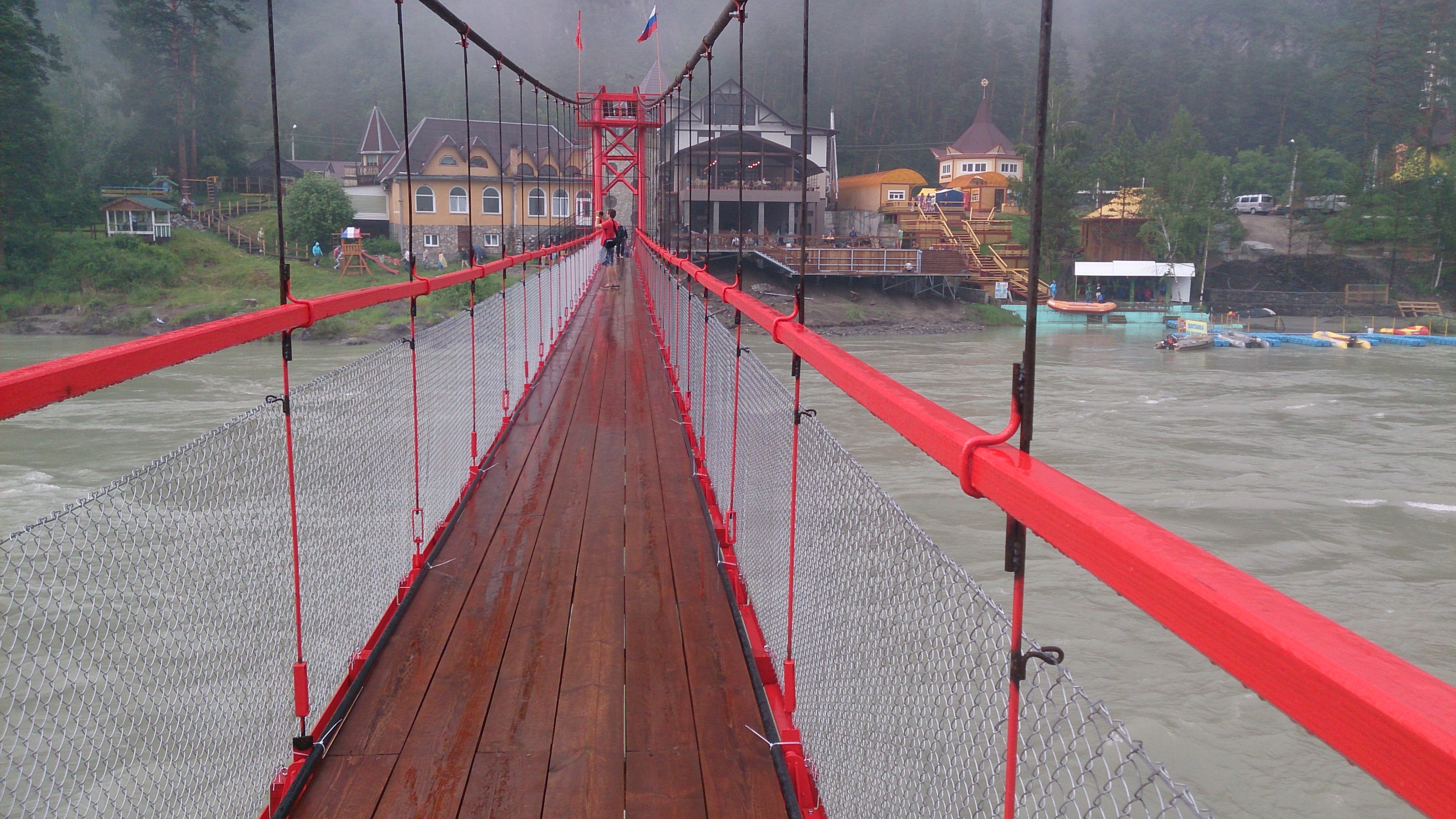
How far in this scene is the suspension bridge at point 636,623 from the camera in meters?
0.92

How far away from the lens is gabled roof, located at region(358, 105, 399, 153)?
45375 mm

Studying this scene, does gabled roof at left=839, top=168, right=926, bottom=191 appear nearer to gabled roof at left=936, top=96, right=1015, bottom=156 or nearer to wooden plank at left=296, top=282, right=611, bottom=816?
gabled roof at left=936, top=96, right=1015, bottom=156

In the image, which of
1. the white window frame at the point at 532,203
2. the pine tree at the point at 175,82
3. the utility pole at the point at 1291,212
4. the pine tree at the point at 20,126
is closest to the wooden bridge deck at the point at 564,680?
the pine tree at the point at 20,126

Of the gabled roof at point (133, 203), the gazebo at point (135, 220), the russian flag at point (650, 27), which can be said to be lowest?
the gazebo at point (135, 220)

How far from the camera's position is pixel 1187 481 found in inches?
634

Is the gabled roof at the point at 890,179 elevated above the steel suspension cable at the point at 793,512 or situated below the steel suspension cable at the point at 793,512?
above

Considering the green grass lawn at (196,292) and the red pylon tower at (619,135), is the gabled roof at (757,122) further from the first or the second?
the green grass lawn at (196,292)

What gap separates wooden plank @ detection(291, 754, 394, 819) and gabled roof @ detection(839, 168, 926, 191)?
46018 mm

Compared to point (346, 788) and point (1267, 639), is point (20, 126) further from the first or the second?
point (1267, 639)

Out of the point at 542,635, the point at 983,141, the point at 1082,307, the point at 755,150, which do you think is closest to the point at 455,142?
the point at 755,150

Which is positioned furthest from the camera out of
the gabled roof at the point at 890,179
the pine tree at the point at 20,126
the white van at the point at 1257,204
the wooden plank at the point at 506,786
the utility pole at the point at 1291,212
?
the white van at the point at 1257,204

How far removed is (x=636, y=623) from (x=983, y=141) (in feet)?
185

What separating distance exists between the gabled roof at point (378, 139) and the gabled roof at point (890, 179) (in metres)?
20.7

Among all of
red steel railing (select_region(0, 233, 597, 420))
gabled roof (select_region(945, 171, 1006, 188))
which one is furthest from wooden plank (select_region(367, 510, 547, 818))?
gabled roof (select_region(945, 171, 1006, 188))
